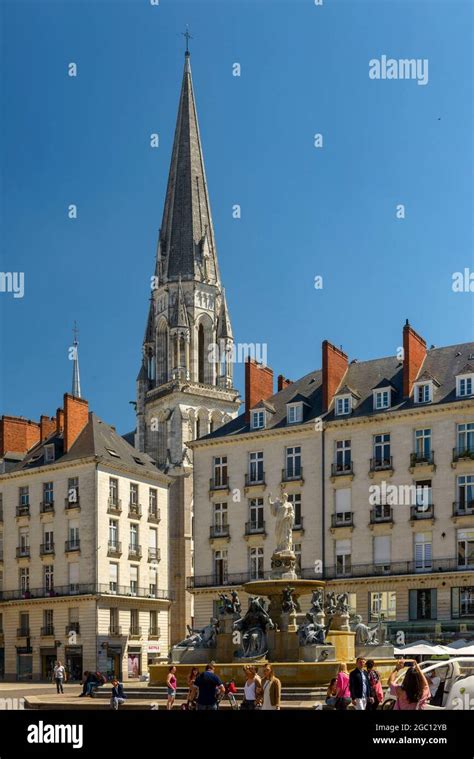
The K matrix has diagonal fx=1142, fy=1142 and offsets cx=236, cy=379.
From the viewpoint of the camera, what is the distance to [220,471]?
60625mm

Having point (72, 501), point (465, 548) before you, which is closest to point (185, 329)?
point (72, 501)

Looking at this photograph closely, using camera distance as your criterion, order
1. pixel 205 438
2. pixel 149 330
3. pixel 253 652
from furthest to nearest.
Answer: pixel 149 330
pixel 205 438
pixel 253 652

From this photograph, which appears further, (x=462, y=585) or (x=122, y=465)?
(x=122, y=465)

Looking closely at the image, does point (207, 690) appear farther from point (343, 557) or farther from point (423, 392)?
point (423, 392)

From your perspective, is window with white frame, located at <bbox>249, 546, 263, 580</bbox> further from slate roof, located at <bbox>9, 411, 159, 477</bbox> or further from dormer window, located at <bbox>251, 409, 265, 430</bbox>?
slate roof, located at <bbox>9, 411, 159, 477</bbox>

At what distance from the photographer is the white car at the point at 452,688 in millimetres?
19641

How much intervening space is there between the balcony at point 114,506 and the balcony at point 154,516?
3.63 meters

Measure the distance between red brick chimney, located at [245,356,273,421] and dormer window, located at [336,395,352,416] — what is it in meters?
5.76

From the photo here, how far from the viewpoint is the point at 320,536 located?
55.9 m

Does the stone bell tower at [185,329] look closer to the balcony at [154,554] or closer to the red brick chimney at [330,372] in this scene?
the balcony at [154,554]

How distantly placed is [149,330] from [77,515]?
190 feet

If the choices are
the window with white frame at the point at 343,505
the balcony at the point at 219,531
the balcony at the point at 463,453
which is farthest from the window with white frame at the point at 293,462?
the balcony at the point at 463,453
